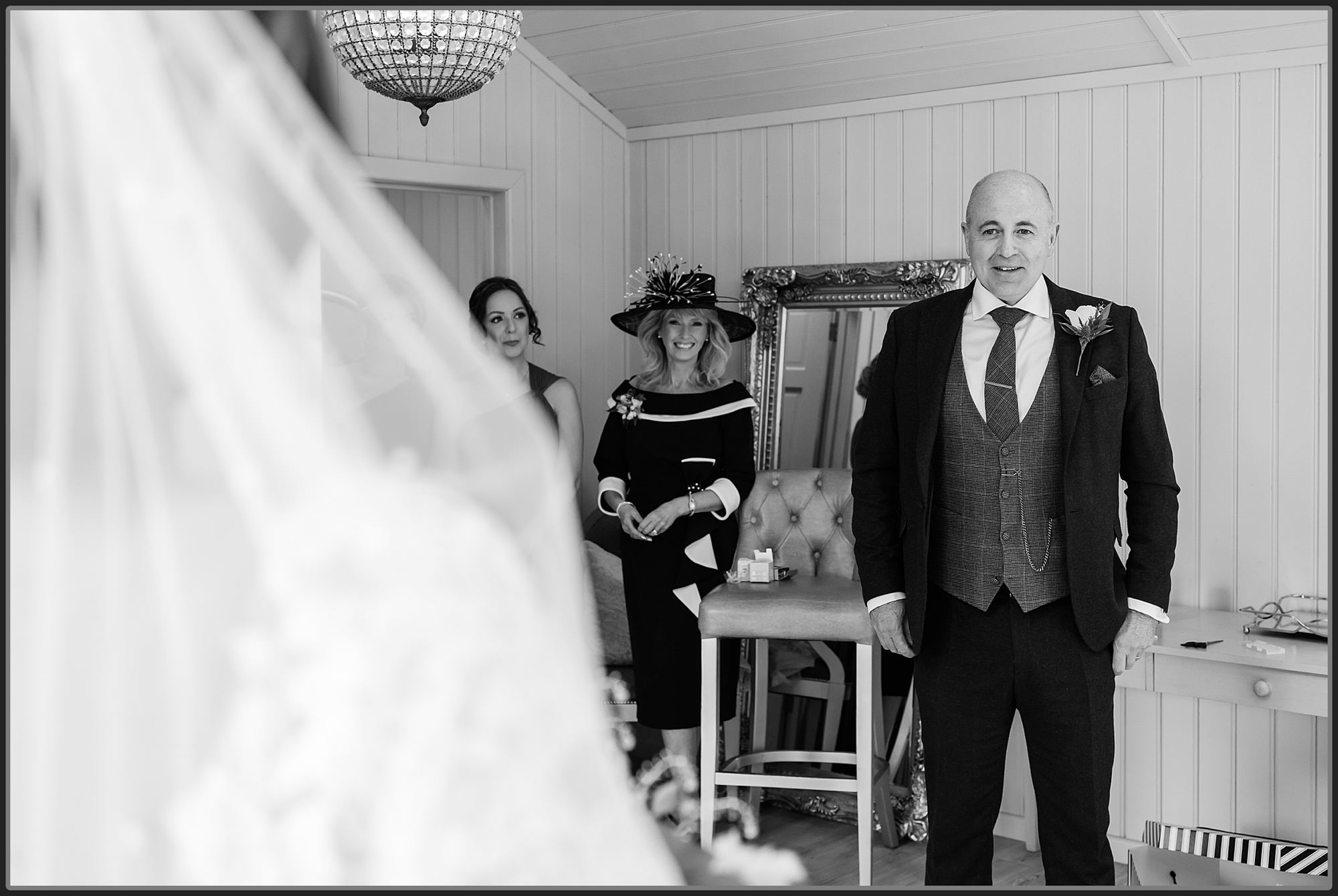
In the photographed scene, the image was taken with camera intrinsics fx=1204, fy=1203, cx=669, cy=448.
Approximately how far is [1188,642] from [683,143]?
247 centimetres

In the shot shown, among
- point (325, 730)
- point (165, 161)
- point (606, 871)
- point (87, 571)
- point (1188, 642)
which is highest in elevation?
point (165, 161)

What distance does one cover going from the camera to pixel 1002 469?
2.30 metres

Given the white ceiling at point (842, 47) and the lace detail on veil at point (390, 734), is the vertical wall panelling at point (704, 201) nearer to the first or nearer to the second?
the white ceiling at point (842, 47)

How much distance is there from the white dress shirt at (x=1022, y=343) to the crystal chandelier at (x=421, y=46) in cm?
120

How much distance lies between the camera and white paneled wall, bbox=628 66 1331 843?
311 cm

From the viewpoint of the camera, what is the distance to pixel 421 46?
2.59 m

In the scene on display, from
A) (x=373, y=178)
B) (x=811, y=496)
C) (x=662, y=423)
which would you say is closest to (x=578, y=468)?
(x=662, y=423)

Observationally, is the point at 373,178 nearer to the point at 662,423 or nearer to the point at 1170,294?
the point at 662,423

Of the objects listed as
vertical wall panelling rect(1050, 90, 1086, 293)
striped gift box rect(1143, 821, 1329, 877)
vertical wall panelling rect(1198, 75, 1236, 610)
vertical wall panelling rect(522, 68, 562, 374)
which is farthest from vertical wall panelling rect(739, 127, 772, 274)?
striped gift box rect(1143, 821, 1329, 877)

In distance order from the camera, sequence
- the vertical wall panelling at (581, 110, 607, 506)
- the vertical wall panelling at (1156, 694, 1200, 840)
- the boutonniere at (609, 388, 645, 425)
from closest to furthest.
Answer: the vertical wall panelling at (1156, 694, 1200, 840), the boutonniere at (609, 388, 645, 425), the vertical wall panelling at (581, 110, 607, 506)

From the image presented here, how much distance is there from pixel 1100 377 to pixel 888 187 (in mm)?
1739

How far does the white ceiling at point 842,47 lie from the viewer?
3119 millimetres

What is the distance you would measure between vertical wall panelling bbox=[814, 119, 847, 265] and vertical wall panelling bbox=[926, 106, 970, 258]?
328 millimetres

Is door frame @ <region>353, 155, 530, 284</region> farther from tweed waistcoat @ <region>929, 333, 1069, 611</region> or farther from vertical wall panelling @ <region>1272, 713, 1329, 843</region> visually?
vertical wall panelling @ <region>1272, 713, 1329, 843</region>
